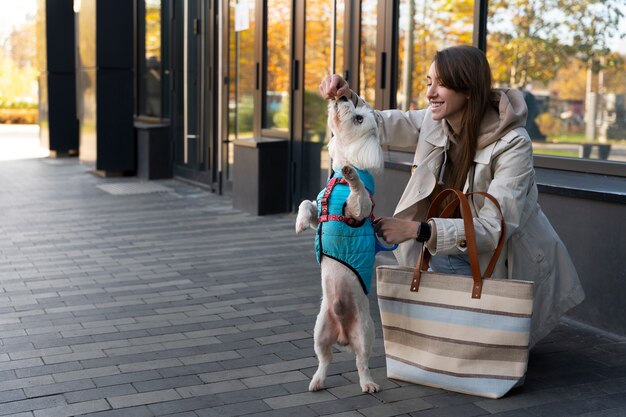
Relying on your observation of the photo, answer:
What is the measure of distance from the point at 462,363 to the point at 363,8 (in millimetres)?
5219

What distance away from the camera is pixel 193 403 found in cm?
393

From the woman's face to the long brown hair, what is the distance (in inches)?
0.9

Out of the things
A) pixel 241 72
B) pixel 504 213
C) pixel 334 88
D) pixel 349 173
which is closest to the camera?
pixel 349 173

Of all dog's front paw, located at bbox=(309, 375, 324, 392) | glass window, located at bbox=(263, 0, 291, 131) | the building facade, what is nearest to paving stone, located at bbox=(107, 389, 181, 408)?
dog's front paw, located at bbox=(309, 375, 324, 392)

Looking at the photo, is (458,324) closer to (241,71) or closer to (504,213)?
(504,213)

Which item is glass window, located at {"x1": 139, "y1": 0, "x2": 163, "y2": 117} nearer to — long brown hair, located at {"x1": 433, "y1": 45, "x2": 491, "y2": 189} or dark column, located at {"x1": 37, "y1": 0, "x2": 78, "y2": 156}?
dark column, located at {"x1": 37, "y1": 0, "x2": 78, "y2": 156}

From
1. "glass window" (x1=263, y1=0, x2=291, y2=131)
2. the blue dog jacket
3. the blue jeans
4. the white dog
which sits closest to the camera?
the white dog

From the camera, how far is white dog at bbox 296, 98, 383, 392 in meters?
3.64

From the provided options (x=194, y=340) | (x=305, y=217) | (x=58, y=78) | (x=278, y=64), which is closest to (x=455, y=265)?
(x=305, y=217)

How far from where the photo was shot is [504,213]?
3908mm

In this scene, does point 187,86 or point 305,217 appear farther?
point 187,86

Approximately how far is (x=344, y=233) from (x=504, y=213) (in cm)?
76

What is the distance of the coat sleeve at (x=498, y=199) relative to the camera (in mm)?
3756

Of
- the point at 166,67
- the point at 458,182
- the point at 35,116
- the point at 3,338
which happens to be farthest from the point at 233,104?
the point at 35,116
